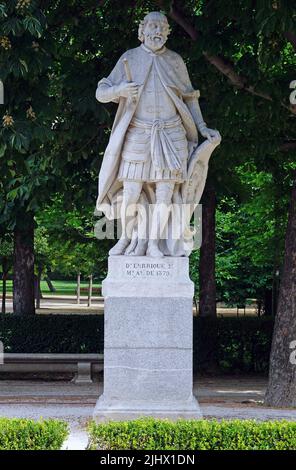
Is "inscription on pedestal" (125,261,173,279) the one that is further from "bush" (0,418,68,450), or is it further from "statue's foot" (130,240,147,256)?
"bush" (0,418,68,450)

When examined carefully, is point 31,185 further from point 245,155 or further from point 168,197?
point 168,197

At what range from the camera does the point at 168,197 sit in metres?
10.9

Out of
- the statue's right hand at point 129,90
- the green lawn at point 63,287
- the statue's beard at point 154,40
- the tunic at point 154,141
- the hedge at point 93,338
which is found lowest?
the green lawn at point 63,287

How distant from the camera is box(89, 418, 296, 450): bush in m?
8.77

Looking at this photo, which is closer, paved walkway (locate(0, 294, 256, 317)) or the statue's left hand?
the statue's left hand

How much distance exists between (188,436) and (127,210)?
3028mm

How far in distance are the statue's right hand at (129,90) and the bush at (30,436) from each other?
3.84m

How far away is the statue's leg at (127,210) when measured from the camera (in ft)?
35.7

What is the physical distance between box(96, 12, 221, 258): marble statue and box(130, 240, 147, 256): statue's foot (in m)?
0.01

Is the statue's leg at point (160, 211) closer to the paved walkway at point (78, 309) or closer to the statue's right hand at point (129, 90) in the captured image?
the statue's right hand at point (129, 90)

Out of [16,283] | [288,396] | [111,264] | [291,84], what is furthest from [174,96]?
[16,283]

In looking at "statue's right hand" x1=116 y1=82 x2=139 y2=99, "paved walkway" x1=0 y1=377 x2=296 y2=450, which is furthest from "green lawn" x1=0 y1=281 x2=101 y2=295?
"statue's right hand" x1=116 y1=82 x2=139 y2=99

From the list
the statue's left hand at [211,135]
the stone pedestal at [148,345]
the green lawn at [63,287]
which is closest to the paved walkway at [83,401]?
the stone pedestal at [148,345]

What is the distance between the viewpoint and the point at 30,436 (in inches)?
340
